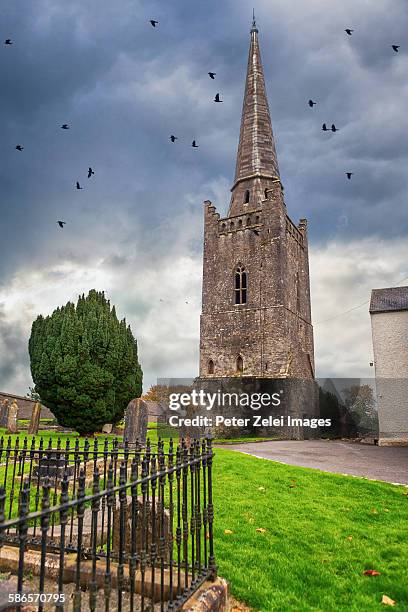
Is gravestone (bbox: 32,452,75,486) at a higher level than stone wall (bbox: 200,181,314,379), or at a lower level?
lower

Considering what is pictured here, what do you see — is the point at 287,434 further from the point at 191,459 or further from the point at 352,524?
the point at 191,459

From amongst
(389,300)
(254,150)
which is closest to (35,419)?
(389,300)

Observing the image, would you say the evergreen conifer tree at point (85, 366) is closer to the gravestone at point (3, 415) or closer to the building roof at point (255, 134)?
the gravestone at point (3, 415)

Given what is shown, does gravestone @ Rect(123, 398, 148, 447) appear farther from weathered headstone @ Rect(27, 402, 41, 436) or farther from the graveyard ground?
weathered headstone @ Rect(27, 402, 41, 436)

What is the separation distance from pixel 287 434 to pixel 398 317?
10.5 m

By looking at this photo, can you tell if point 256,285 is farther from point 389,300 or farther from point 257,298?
point 389,300

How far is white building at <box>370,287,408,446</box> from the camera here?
22.2 m

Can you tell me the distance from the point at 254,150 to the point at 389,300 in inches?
775

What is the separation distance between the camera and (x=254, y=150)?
37938 mm

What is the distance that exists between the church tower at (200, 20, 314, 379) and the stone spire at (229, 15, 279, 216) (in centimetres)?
10

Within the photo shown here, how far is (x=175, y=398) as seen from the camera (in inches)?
1220

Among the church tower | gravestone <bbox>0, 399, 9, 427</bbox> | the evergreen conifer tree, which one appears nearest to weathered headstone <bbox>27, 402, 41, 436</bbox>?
the evergreen conifer tree

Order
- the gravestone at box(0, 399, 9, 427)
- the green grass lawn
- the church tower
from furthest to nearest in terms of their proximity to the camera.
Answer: the church tower < the gravestone at box(0, 399, 9, 427) < the green grass lawn

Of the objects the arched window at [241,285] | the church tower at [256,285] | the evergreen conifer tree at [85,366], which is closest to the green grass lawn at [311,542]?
the evergreen conifer tree at [85,366]
